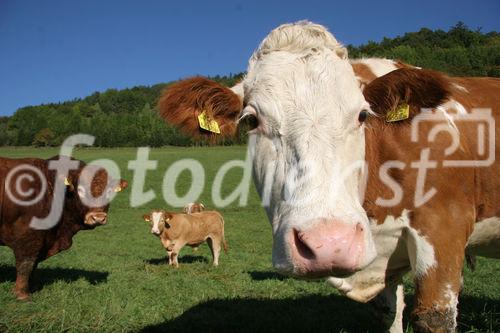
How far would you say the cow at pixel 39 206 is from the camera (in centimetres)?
728

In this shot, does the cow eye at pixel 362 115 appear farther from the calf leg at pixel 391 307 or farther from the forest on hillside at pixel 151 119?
the forest on hillside at pixel 151 119

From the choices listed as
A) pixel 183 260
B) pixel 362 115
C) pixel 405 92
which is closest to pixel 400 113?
pixel 405 92

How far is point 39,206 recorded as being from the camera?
305 inches

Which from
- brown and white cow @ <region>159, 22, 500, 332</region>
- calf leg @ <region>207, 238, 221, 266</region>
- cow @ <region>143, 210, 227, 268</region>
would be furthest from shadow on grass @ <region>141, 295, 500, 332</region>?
cow @ <region>143, 210, 227, 268</region>

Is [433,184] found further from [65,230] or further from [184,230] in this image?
[184,230]

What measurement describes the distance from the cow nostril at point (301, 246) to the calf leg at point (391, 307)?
2.34 meters

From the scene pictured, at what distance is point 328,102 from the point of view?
2602 mm

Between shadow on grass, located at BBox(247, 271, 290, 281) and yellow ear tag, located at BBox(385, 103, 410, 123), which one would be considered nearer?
yellow ear tag, located at BBox(385, 103, 410, 123)

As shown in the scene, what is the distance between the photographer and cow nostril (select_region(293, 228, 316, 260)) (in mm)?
2137

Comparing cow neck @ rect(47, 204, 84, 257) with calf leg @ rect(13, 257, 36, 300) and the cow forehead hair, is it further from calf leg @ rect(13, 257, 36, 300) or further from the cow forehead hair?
the cow forehead hair

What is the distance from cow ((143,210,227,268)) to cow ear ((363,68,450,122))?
7334mm

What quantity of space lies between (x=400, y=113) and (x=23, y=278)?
626 cm

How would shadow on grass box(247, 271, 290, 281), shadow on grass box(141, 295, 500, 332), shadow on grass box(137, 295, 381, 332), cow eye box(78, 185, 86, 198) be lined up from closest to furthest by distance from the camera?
shadow on grass box(141, 295, 500, 332), shadow on grass box(137, 295, 381, 332), shadow on grass box(247, 271, 290, 281), cow eye box(78, 185, 86, 198)

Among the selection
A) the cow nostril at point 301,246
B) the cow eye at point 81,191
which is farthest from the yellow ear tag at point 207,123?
the cow eye at point 81,191
